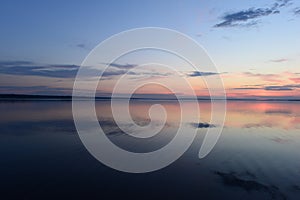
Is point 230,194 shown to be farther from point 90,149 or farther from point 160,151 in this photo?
point 90,149

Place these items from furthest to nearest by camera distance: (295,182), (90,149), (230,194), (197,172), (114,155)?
(90,149)
(114,155)
(197,172)
(295,182)
(230,194)

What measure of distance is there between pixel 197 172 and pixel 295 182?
384cm

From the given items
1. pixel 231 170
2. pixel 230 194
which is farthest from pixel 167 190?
pixel 231 170

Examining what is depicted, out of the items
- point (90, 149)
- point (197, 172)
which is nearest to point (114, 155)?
point (90, 149)

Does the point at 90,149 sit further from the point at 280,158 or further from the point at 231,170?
the point at 280,158

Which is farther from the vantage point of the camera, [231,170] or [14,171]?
[231,170]

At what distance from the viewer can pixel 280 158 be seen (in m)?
14.7

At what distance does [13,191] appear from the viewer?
8859 millimetres

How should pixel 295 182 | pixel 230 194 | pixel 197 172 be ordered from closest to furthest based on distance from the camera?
pixel 230 194 → pixel 295 182 → pixel 197 172

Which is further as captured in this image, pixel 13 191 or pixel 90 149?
pixel 90 149

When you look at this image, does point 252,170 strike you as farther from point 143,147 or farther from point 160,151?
point 143,147

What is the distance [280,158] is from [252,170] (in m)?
3.32

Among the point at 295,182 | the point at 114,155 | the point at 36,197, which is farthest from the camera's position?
the point at 114,155


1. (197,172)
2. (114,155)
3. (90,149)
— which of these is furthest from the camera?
(90,149)
